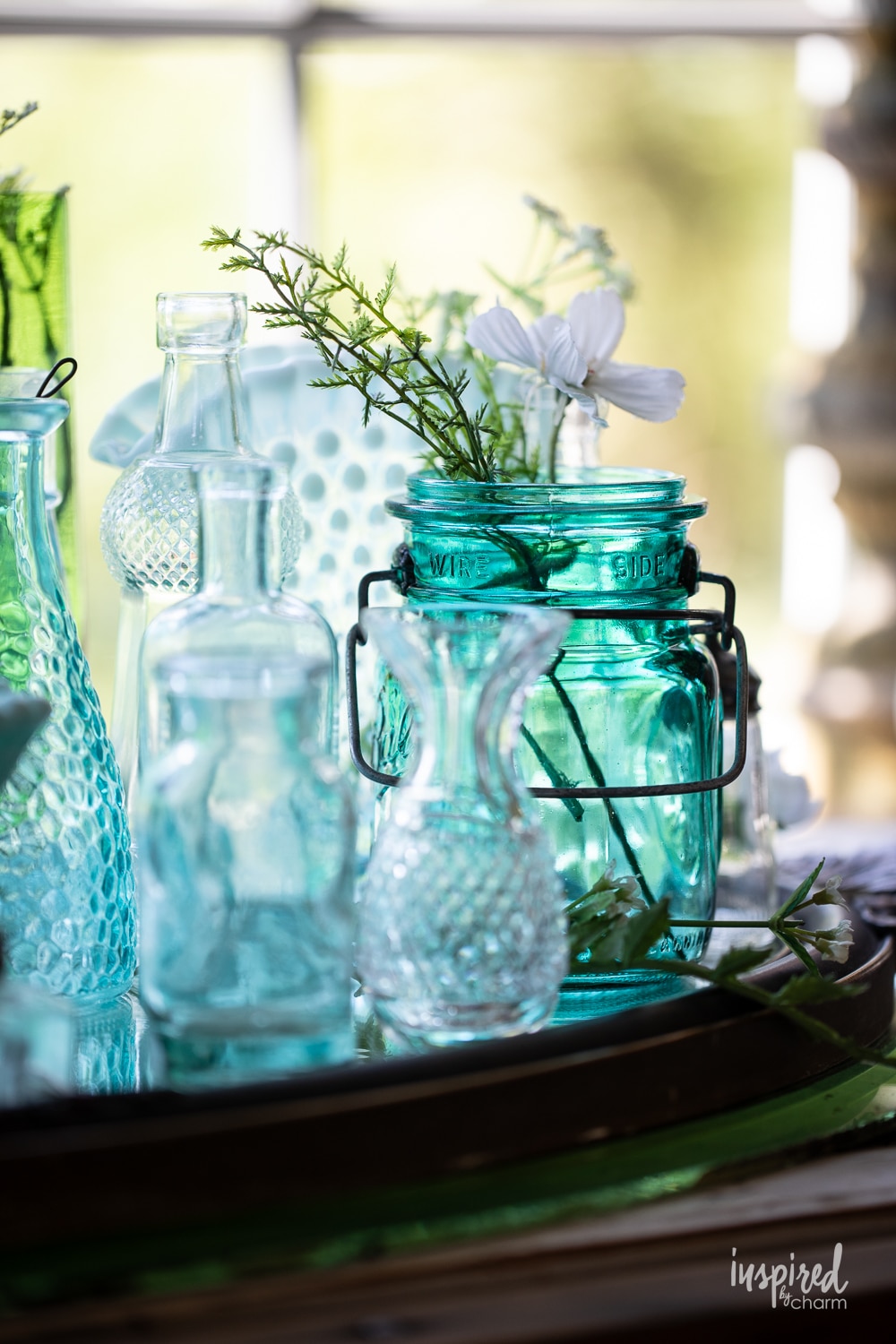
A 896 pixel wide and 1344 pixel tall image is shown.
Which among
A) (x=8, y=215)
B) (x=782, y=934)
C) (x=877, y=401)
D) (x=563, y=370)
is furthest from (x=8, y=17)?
(x=782, y=934)

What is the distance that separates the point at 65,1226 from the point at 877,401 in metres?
2.33

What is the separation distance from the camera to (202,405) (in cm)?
59

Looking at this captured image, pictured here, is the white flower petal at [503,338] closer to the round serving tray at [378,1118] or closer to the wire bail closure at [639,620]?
the wire bail closure at [639,620]

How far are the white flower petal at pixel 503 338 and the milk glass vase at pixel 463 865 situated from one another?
0.14m

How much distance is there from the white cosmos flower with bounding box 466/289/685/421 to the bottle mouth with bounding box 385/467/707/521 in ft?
0.11

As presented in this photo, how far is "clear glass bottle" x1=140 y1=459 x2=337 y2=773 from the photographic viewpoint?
0.44 meters

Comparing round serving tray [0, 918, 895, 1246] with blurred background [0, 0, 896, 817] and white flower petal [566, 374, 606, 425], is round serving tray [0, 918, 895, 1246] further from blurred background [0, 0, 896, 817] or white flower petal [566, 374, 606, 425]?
blurred background [0, 0, 896, 817]

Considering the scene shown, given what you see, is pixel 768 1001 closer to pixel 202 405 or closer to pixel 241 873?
pixel 241 873

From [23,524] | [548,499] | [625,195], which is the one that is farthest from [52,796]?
[625,195]

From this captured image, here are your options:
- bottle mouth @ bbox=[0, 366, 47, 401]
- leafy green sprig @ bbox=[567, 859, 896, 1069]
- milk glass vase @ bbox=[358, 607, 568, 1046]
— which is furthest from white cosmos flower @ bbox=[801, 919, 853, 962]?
bottle mouth @ bbox=[0, 366, 47, 401]

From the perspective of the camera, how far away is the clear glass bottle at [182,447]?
0.57m

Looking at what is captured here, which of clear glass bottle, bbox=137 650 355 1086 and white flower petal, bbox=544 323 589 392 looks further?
white flower petal, bbox=544 323 589 392

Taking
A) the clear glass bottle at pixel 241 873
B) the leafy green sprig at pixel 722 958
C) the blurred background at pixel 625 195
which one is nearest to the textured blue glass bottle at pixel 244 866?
the clear glass bottle at pixel 241 873

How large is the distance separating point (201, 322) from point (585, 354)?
5.6 inches
